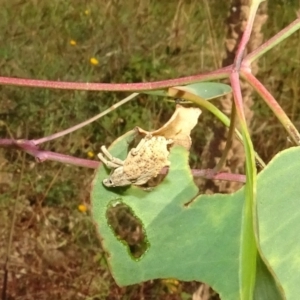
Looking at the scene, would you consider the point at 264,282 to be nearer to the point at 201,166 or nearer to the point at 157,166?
the point at 157,166

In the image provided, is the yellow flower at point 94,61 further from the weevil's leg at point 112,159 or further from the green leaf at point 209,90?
the weevil's leg at point 112,159

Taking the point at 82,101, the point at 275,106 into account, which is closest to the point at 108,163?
the point at 275,106

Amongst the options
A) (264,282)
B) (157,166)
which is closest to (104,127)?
(157,166)

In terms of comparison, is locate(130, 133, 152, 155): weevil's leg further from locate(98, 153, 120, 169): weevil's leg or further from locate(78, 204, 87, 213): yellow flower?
locate(78, 204, 87, 213): yellow flower

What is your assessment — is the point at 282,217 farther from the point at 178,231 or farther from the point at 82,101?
the point at 82,101

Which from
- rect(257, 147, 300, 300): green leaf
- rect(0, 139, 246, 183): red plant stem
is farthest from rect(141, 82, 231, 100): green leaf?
rect(257, 147, 300, 300): green leaf

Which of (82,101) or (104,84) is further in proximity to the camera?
(82,101)
